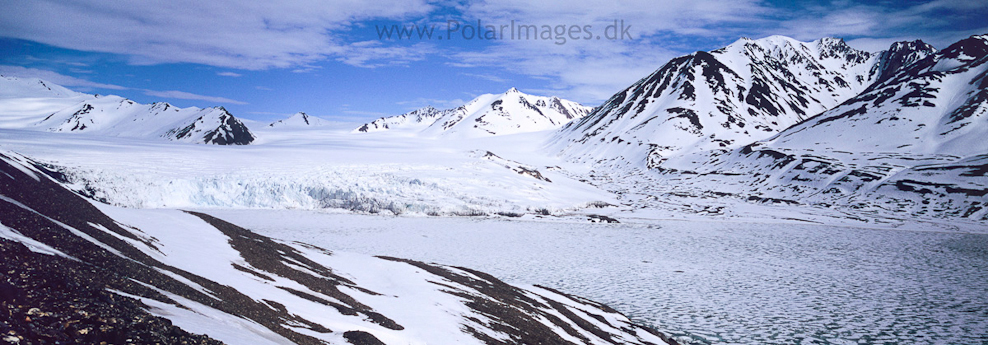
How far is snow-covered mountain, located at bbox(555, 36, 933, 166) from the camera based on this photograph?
385 ft

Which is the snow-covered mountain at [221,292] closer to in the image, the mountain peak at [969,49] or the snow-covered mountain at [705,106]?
the snow-covered mountain at [705,106]

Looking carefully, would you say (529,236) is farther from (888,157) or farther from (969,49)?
(969,49)

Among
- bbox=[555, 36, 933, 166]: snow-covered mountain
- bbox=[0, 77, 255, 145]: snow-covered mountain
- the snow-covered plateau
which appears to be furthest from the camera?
bbox=[555, 36, 933, 166]: snow-covered mountain

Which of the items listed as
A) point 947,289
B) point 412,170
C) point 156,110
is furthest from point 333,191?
point 156,110

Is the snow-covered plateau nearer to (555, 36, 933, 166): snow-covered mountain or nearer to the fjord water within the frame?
the fjord water

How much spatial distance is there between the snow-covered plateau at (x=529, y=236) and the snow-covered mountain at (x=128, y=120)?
104 centimetres

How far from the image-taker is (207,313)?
23.7 feet

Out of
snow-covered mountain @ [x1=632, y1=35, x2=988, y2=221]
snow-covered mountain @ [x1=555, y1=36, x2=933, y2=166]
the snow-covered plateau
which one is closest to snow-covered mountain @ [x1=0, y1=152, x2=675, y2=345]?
the snow-covered plateau

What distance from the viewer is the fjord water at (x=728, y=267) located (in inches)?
675

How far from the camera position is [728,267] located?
26.1m

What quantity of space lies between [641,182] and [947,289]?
205ft

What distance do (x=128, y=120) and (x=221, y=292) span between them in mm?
138799

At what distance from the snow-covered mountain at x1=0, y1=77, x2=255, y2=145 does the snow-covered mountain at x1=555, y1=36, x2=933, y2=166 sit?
82455mm

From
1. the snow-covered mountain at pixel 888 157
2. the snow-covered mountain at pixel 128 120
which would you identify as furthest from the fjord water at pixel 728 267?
the snow-covered mountain at pixel 128 120
